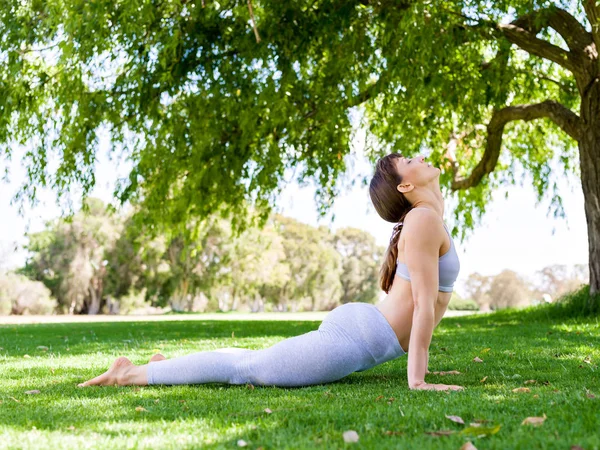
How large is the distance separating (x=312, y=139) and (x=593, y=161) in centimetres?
486

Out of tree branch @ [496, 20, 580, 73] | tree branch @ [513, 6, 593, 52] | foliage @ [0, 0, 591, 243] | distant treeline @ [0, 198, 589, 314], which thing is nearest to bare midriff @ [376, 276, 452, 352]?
foliage @ [0, 0, 591, 243]

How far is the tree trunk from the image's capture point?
11539mm

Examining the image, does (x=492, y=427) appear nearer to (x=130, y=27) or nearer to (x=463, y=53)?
(x=130, y=27)

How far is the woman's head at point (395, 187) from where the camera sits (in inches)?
163

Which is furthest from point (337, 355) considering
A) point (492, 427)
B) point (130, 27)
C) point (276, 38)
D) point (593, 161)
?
point (593, 161)

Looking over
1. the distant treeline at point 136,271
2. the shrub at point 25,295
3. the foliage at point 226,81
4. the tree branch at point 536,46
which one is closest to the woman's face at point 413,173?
the foliage at point 226,81

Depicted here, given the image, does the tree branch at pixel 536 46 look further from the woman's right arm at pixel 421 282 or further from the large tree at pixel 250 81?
the woman's right arm at pixel 421 282

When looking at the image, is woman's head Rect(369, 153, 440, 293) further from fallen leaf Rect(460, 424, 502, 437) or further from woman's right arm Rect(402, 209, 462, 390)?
fallen leaf Rect(460, 424, 502, 437)

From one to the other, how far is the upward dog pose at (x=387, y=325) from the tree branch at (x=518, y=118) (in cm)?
874

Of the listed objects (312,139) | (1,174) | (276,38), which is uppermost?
(276,38)

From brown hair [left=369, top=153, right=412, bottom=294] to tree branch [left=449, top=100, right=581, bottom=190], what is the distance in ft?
28.8

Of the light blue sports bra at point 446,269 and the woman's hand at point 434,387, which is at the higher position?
the light blue sports bra at point 446,269

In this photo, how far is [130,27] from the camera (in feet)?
29.6

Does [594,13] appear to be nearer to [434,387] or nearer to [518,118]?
[518,118]
